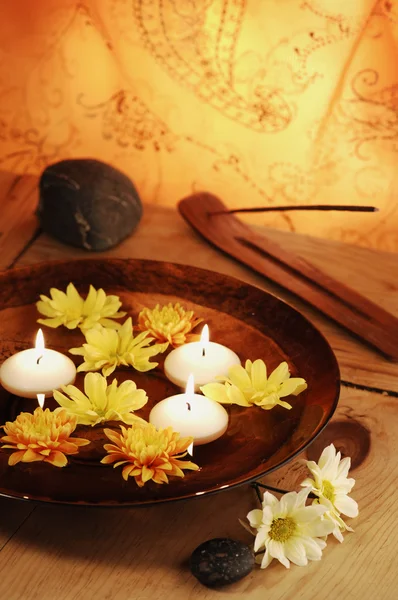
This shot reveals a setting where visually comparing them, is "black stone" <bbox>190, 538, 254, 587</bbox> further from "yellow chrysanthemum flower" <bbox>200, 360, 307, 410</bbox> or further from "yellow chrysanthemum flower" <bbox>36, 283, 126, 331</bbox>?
"yellow chrysanthemum flower" <bbox>36, 283, 126, 331</bbox>

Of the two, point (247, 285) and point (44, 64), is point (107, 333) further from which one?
point (44, 64)

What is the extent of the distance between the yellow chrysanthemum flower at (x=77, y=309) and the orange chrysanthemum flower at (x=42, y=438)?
0.20 meters

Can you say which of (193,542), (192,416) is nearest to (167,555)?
(193,542)

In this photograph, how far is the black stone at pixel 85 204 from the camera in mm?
1152

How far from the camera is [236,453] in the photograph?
778 millimetres

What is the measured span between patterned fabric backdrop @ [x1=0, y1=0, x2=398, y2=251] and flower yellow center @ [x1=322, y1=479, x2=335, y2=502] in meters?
0.64

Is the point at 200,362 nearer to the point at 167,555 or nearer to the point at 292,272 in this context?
the point at 167,555

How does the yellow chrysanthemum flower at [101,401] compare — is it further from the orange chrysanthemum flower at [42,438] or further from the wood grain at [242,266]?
the wood grain at [242,266]

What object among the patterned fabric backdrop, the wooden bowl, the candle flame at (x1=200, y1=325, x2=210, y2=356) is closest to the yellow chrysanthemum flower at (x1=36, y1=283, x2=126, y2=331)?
the wooden bowl

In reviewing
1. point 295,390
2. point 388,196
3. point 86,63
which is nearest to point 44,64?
point 86,63

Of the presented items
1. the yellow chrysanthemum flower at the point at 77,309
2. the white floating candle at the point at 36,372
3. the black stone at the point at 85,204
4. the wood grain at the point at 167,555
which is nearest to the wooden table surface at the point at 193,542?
the wood grain at the point at 167,555

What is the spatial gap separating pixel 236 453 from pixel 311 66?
67cm

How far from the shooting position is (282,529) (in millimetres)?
721

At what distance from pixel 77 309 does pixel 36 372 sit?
0.48ft
